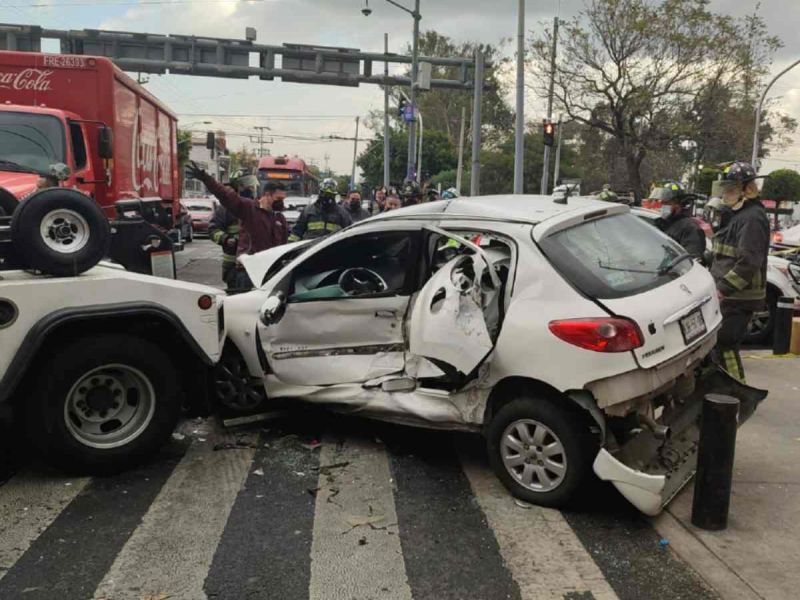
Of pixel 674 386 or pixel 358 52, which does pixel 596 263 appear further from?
pixel 358 52

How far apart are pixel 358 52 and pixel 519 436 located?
27.9 metres

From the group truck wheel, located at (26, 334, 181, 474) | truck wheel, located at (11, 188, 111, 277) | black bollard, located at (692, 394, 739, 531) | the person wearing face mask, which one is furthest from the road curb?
the person wearing face mask

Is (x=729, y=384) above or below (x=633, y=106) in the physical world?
below

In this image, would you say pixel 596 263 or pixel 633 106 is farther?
pixel 633 106

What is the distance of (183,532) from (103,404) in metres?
1.10

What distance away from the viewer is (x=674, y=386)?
178 inches

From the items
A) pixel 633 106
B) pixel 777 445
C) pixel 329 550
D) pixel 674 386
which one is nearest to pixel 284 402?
pixel 329 550

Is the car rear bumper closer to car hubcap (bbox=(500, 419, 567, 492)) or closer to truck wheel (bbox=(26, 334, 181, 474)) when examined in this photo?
car hubcap (bbox=(500, 419, 567, 492))

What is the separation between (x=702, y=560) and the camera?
140 inches

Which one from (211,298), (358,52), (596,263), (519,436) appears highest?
(358,52)

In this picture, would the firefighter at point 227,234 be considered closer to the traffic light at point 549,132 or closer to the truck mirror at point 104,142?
the truck mirror at point 104,142

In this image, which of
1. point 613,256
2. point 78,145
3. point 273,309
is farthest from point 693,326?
point 78,145

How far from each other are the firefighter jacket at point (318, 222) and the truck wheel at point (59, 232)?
15.7 ft

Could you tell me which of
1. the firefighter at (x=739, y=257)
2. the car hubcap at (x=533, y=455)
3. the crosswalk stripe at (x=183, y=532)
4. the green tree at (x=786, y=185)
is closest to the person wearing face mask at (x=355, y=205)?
the firefighter at (x=739, y=257)
